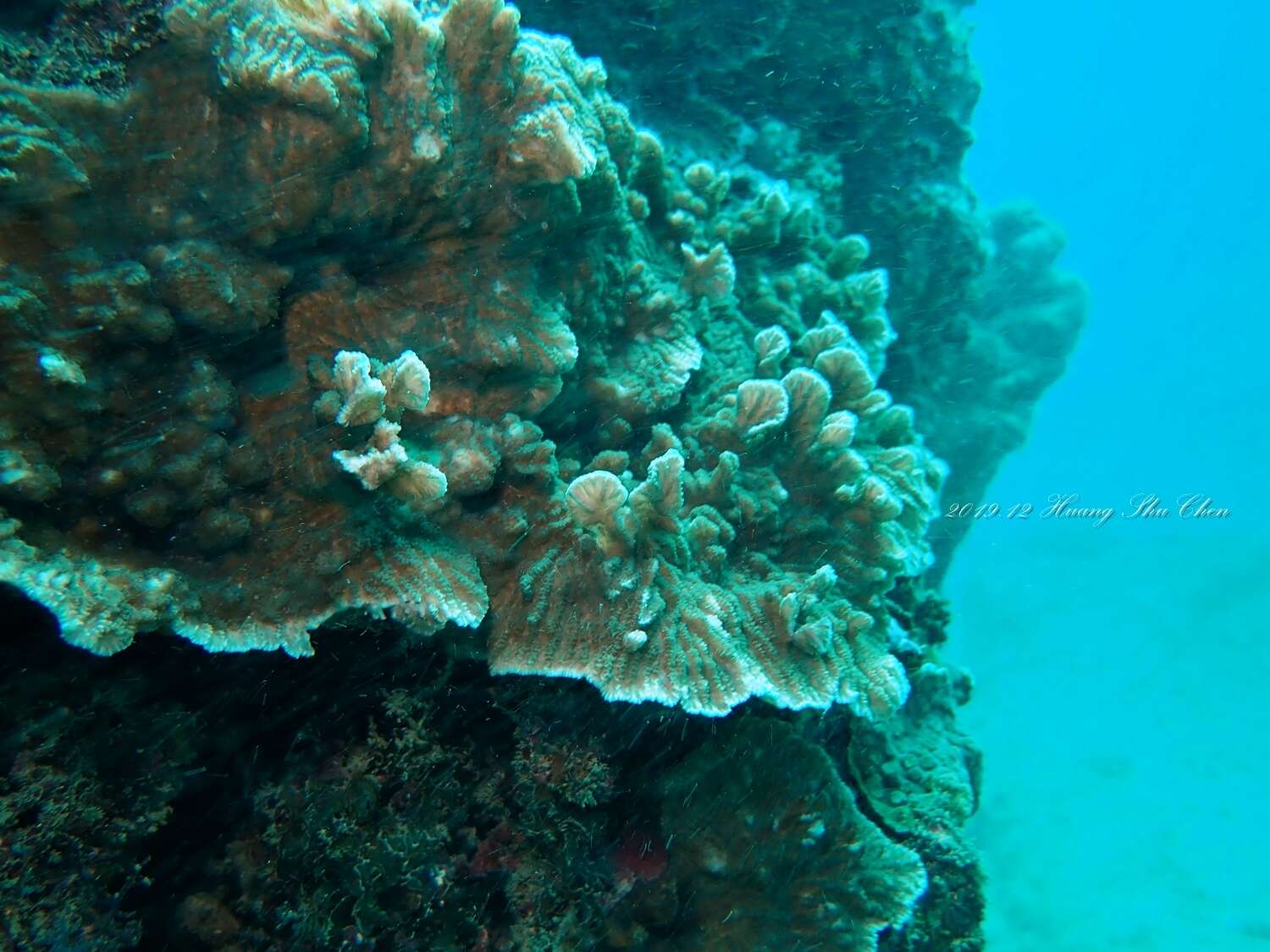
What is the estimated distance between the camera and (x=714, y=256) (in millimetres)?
3842

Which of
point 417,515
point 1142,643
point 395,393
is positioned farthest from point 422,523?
point 1142,643

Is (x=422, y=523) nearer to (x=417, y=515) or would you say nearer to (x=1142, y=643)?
(x=417, y=515)

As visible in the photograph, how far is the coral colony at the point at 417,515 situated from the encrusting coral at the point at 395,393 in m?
0.01

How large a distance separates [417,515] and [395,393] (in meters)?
0.48

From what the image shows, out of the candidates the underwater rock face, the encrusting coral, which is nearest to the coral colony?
the encrusting coral

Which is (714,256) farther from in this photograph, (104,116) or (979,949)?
(979,949)

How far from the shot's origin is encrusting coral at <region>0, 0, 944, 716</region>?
204 cm

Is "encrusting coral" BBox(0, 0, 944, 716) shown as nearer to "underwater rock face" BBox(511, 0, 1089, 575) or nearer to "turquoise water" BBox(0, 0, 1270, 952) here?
"turquoise water" BBox(0, 0, 1270, 952)

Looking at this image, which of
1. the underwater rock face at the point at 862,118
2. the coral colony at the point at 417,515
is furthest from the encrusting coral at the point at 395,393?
the underwater rock face at the point at 862,118

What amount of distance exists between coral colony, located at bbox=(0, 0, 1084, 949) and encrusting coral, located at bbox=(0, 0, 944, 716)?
0.01 metres

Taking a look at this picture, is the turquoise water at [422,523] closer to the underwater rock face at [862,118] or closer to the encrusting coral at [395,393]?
the encrusting coral at [395,393]

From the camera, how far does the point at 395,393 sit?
7.77 feet

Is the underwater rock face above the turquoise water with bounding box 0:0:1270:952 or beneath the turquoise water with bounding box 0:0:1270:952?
above

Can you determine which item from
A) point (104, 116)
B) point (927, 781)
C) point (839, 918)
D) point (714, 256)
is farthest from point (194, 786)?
point (927, 781)
